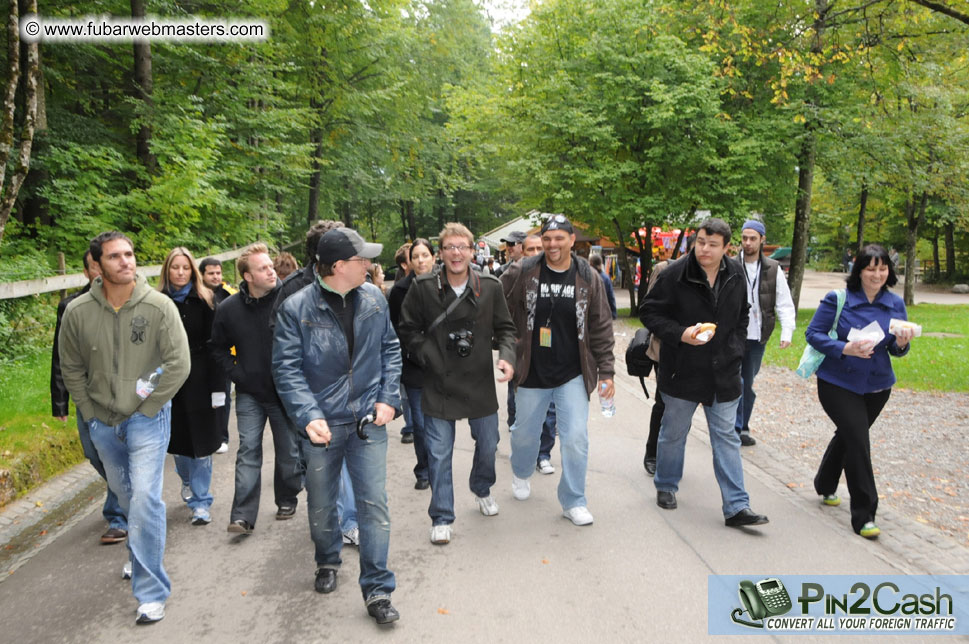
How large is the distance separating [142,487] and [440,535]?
184 centimetres

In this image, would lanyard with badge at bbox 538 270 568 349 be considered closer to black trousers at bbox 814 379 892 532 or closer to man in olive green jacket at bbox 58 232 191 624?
black trousers at bbox 814 379 892 532

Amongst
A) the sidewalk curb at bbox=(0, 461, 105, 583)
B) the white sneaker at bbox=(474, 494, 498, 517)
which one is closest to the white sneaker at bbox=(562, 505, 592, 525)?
the white sneaker at bbox=(474, 494, 498, 517)

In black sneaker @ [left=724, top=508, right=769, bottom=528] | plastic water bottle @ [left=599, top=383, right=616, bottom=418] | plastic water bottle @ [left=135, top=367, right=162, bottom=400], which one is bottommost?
black sneaker @ [left=724, top=508, right=769, bottom=528]

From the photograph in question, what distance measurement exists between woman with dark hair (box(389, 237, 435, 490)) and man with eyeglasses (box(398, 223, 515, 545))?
0.45 meters

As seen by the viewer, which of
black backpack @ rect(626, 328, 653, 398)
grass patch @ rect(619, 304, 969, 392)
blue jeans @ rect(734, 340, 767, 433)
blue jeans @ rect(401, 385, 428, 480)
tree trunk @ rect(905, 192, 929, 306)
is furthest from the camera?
tree trunk @ rect(905, 192, 929, 306)

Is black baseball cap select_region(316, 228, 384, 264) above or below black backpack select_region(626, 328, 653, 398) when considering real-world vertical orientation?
above

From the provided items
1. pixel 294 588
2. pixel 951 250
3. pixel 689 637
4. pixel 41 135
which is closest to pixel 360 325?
pixel 294 588

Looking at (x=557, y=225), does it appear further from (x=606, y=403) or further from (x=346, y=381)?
(x=346, y=381)

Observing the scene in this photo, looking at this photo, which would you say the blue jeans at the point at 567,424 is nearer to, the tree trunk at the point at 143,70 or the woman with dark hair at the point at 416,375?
the woman with dark hair at the point at 416,375

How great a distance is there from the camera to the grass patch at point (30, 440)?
18.3 ft

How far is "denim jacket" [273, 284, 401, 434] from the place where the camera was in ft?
11.6

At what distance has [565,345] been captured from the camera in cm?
486

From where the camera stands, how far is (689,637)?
3426mm

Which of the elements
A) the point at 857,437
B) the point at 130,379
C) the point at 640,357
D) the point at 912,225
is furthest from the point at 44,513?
the point at 912,225
